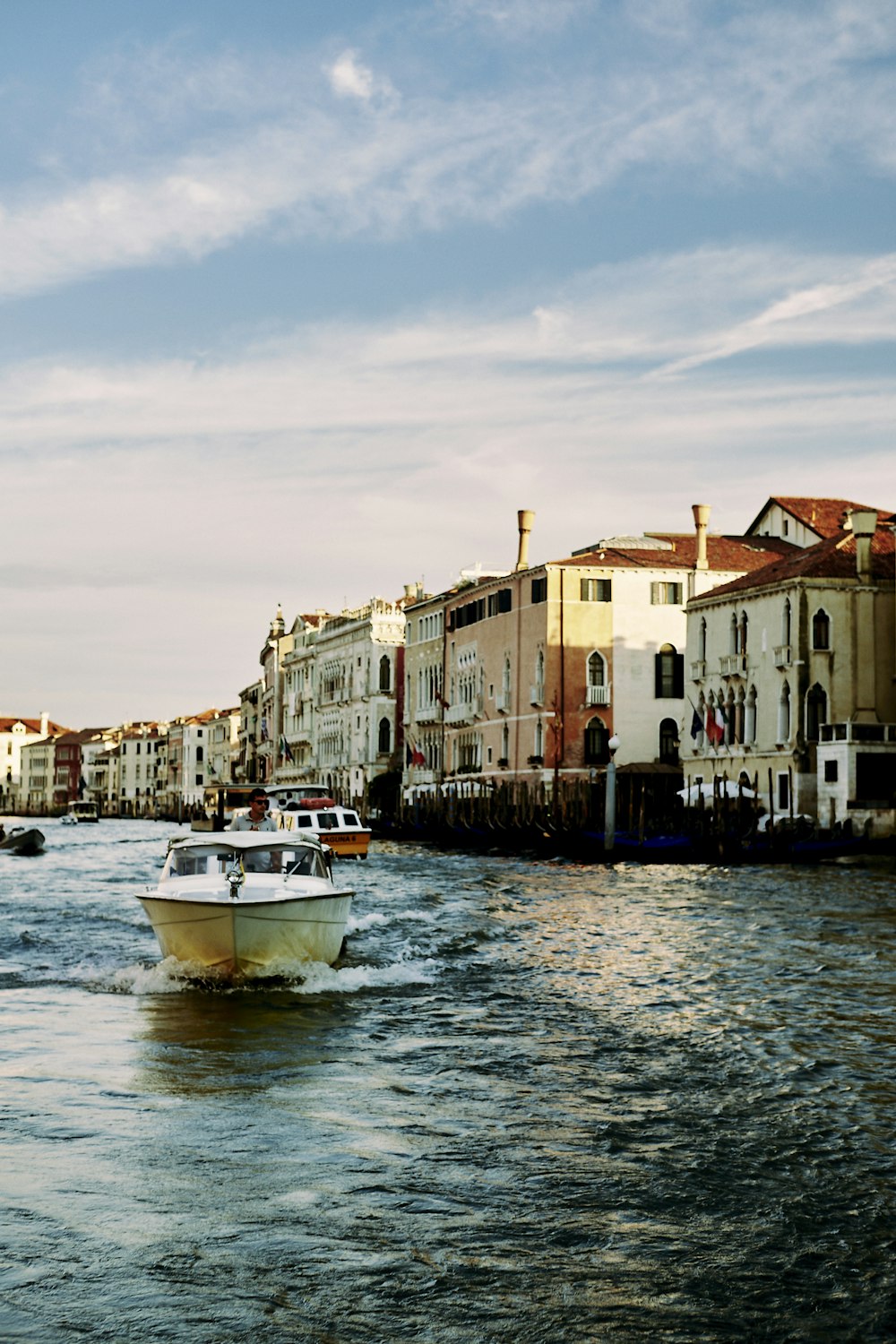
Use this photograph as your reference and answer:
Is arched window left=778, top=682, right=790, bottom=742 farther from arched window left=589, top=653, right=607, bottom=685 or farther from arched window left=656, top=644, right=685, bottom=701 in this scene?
arched window left=589, top=653, right=607, bottom=685

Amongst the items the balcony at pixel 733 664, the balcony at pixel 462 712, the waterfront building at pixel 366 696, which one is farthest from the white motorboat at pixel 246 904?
the waterfront building at pixel 366 696

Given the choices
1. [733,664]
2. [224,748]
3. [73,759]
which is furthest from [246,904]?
[73,759]

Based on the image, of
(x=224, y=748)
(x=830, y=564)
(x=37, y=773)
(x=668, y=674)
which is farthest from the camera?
(x=37, y=773)

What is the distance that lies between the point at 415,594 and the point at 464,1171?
76617 millimetres

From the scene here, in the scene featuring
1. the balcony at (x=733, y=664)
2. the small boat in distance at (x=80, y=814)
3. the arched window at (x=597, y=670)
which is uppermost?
the arched window at (x=597, y=670)

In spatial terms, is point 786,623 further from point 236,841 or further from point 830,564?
point 236,841

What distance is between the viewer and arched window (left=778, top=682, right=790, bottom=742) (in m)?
42.8

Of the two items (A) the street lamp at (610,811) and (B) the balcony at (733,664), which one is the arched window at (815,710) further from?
(A) the street lamp at (610,811)

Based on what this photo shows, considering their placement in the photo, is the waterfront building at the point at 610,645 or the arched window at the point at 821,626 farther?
the waterfront building at the point at 610,645

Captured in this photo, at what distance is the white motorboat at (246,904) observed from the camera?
12141mm

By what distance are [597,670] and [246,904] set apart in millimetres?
43020

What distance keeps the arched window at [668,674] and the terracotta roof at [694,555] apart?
9.23ft

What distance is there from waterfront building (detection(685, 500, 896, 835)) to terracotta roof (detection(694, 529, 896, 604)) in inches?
1.8

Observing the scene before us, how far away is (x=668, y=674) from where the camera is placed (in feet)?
179
